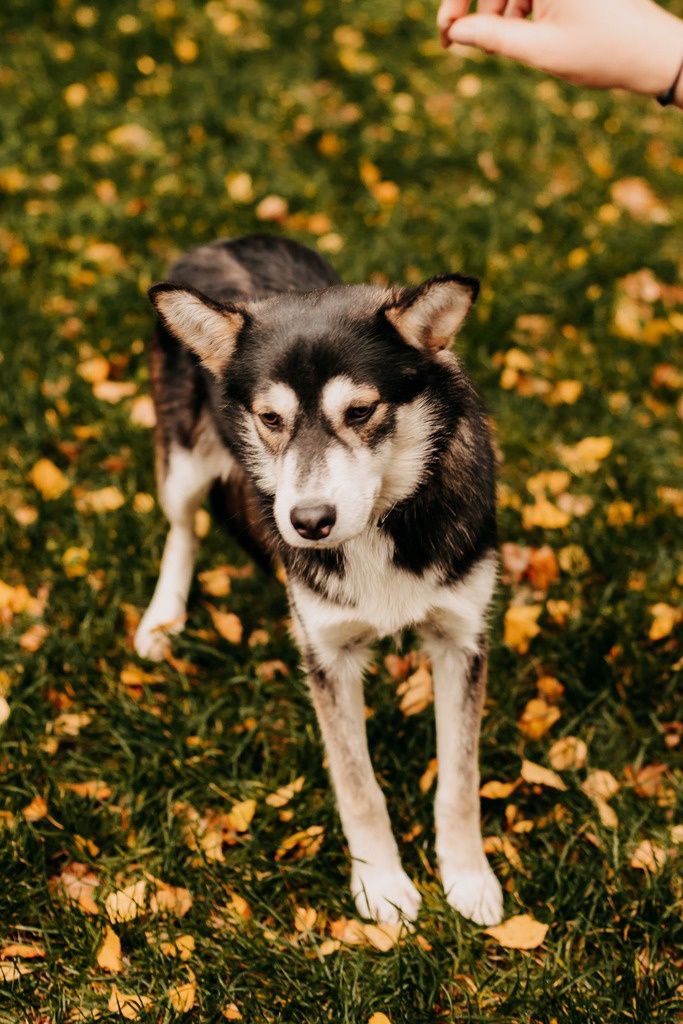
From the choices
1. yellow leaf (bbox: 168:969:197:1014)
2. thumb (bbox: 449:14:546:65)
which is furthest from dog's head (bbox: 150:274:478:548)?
yellow leaf (bbox: 168:969:197:1014)

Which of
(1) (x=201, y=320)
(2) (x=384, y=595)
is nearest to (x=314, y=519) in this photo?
(2) (x=384, y=595)

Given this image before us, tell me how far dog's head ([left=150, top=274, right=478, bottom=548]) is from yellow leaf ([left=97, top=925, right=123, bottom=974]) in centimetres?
136

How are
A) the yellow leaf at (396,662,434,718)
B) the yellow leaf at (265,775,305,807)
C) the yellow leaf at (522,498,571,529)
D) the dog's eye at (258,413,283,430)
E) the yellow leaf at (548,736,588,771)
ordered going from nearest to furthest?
1. the dog's eye at (258,413,283,430)
2. the yellow leaf at (265,775,305,807)
3. the yellow leaf at (548,736,588,771)
4. the yellow leaf at (396,662,434,718)
5. the yellow leaf at (522,498,571,529)

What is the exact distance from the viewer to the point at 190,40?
23.1 ft

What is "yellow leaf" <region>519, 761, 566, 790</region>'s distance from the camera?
3393mm

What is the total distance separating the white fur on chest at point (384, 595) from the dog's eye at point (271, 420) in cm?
41

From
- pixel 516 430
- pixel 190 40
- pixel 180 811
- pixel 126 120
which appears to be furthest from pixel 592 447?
pixel 190 40

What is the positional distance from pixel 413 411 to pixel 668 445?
2178mm

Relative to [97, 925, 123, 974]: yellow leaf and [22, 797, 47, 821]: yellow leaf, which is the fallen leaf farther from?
[22, 797, 47, 821]: yellow leaf

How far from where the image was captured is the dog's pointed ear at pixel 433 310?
2557mm

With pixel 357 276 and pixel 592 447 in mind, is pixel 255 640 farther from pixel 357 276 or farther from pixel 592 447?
pixel 357 276

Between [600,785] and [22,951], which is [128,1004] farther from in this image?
[600,785]

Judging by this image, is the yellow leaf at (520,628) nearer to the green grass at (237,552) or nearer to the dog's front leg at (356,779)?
the green grass at (237,552)

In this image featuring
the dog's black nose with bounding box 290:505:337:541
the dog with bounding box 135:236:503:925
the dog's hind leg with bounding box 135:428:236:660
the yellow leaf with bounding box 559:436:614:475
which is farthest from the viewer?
the yellow leaf with bounding box 559:436:614:475
